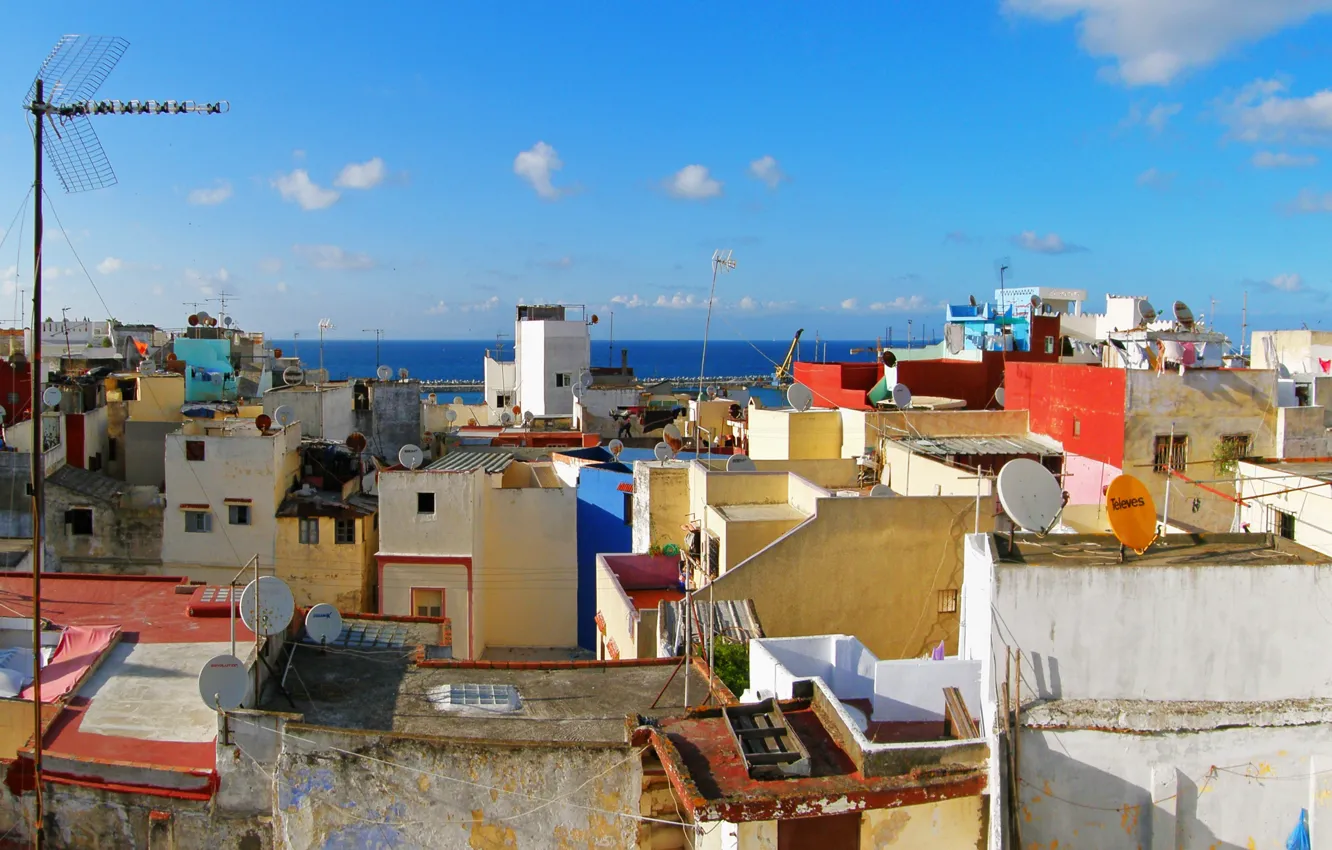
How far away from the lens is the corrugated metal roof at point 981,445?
2403cm

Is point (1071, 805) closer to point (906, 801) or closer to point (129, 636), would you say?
point (906, 801)

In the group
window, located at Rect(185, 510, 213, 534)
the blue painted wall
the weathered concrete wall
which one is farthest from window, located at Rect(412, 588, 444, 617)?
the weathered concrete wall

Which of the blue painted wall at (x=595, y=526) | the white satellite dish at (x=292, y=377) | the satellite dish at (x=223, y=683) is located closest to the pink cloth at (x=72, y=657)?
the satellite dish at (x=223, y=683)

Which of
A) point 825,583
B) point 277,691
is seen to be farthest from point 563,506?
point 277,691

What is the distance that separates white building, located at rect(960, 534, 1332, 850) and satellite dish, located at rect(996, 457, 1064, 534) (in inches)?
14.6

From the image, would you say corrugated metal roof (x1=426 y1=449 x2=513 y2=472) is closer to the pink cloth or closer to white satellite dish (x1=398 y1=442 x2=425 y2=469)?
white satellite dish (x1=398 y1=442 x2=425 y2=469)

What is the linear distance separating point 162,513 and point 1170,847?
89.9 ft

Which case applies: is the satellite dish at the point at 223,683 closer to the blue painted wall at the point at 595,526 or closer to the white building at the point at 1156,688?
the white building at the point at 1156,688

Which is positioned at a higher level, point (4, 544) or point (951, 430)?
point (951, 430)

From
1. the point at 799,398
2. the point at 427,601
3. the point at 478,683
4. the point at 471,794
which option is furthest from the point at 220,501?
the point at 471,794

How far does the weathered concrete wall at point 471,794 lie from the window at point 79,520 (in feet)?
70.7

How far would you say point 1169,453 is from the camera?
2270 centimetres

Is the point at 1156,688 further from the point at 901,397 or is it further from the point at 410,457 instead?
the point at 410,457

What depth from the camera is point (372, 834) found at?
11664mm
